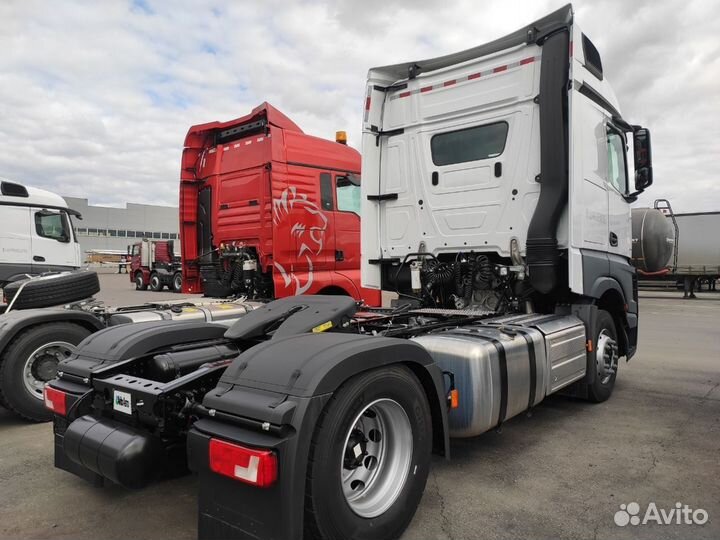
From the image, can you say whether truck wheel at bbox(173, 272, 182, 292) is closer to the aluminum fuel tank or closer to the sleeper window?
the sleeper window

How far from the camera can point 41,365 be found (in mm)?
4508

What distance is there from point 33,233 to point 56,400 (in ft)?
23.2

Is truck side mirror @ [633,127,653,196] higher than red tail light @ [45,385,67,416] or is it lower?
higher

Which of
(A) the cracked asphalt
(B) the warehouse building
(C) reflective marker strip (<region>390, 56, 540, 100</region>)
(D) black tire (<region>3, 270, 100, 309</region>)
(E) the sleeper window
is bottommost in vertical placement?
(A) the cracked asphalt

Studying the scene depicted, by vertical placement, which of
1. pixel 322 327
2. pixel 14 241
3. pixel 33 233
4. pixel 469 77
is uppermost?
pixel 469 77

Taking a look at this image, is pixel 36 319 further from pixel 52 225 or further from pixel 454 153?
pixel 52 225

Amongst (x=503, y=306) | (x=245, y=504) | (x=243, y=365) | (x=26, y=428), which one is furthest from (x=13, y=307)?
(x=503, y=306)

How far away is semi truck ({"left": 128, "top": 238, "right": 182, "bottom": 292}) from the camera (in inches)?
930

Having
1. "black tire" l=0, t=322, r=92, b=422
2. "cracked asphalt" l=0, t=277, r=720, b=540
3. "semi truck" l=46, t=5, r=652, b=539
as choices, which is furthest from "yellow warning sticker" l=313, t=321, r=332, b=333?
"black tire" l=0, t=322, r=92, b=422

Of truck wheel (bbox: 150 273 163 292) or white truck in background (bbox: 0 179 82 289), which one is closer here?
white truck in background (bbox: 0 179 82 289)

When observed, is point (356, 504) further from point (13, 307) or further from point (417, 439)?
point (13, 307)

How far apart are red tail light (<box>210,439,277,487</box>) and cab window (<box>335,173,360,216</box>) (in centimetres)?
551

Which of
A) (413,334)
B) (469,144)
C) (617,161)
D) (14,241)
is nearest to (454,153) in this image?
(469,144)

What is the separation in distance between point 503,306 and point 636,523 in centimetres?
244
